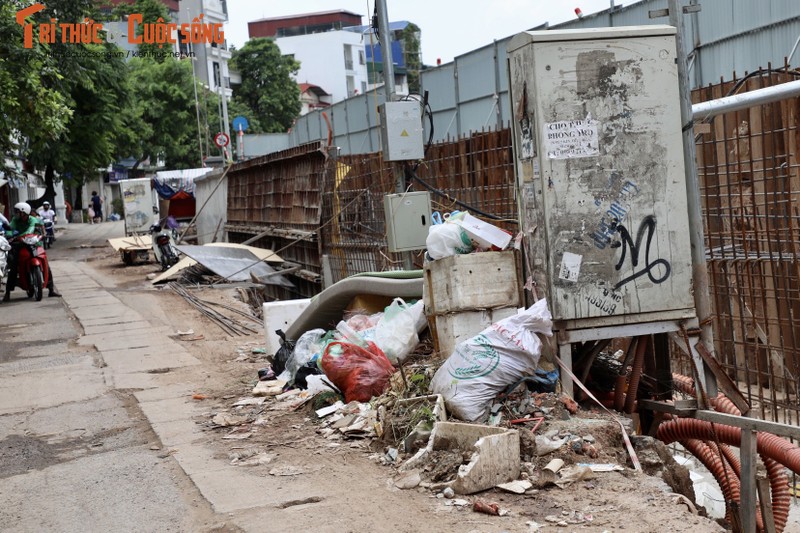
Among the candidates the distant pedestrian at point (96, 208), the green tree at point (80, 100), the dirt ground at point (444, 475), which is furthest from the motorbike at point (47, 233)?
the dirt ground at point (444, 475)

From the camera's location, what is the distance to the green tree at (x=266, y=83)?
73.8 metres

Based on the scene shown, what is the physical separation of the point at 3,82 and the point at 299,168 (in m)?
6.42

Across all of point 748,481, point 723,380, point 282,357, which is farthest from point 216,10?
point 748,481

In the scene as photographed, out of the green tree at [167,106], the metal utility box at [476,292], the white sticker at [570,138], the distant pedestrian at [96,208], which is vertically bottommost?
the metal utility box at [476,292]

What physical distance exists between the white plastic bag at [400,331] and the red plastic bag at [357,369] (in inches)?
4.9

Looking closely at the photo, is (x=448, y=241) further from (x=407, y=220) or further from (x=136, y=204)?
(x=136, y=204)

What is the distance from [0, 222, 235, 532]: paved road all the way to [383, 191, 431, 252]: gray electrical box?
2.76m

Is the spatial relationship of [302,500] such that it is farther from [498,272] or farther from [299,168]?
[299,168]

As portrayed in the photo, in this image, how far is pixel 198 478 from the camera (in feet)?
19.1

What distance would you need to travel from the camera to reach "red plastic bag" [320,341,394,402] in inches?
277

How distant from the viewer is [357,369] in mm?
7117

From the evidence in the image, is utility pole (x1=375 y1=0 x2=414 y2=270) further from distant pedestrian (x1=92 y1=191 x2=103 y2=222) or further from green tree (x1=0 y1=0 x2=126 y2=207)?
distant pedestrian (x1=92 y1=191 x2=103 y2=222)

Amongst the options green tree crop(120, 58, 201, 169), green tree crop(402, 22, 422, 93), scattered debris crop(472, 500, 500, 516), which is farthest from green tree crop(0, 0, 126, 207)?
green tree crop(402, 22, 422, 93)

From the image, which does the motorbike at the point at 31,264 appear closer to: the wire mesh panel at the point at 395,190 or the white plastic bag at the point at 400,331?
the wire mesh panel at the point at 395,190
